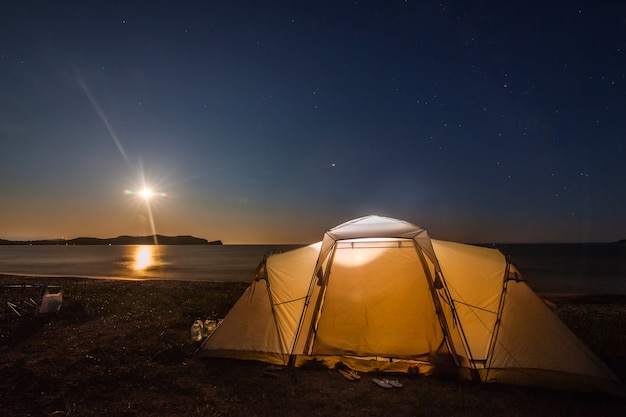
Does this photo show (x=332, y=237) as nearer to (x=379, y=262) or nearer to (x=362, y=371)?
(x=379, y=262)

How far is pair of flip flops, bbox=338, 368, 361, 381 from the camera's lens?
18.7 feet

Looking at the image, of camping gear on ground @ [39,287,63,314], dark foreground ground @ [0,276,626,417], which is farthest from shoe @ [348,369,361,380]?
camping gear on ground @ [39,287,63,314]

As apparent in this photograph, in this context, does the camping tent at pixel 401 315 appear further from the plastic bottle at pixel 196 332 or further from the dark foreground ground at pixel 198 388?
the plastic bottle at pixel 196 332

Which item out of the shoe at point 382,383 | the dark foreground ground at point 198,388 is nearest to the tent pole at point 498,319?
the dark foreground ground at point 198,388

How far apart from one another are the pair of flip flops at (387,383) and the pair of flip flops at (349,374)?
291 millimetres

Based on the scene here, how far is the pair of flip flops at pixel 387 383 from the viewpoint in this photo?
5422 millimetres

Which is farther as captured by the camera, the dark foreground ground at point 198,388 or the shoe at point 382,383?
the shoe at point 382,383

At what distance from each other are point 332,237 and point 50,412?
4.96 metres

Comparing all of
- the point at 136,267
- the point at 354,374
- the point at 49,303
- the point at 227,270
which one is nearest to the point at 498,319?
the point at 354,374

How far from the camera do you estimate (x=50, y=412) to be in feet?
15.2

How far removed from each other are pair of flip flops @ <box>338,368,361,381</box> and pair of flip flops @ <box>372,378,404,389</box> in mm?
291

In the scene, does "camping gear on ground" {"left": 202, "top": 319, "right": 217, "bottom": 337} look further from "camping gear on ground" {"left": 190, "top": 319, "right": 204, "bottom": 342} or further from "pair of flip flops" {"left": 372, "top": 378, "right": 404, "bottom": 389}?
"pair of flip flops" {"left": 372, "top": 378, "right": 404, "bottom": 389}

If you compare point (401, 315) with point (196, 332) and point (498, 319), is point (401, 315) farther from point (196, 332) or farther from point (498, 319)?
→ point (196, 332)

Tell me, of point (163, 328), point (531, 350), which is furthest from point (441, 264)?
point (163, 328)
